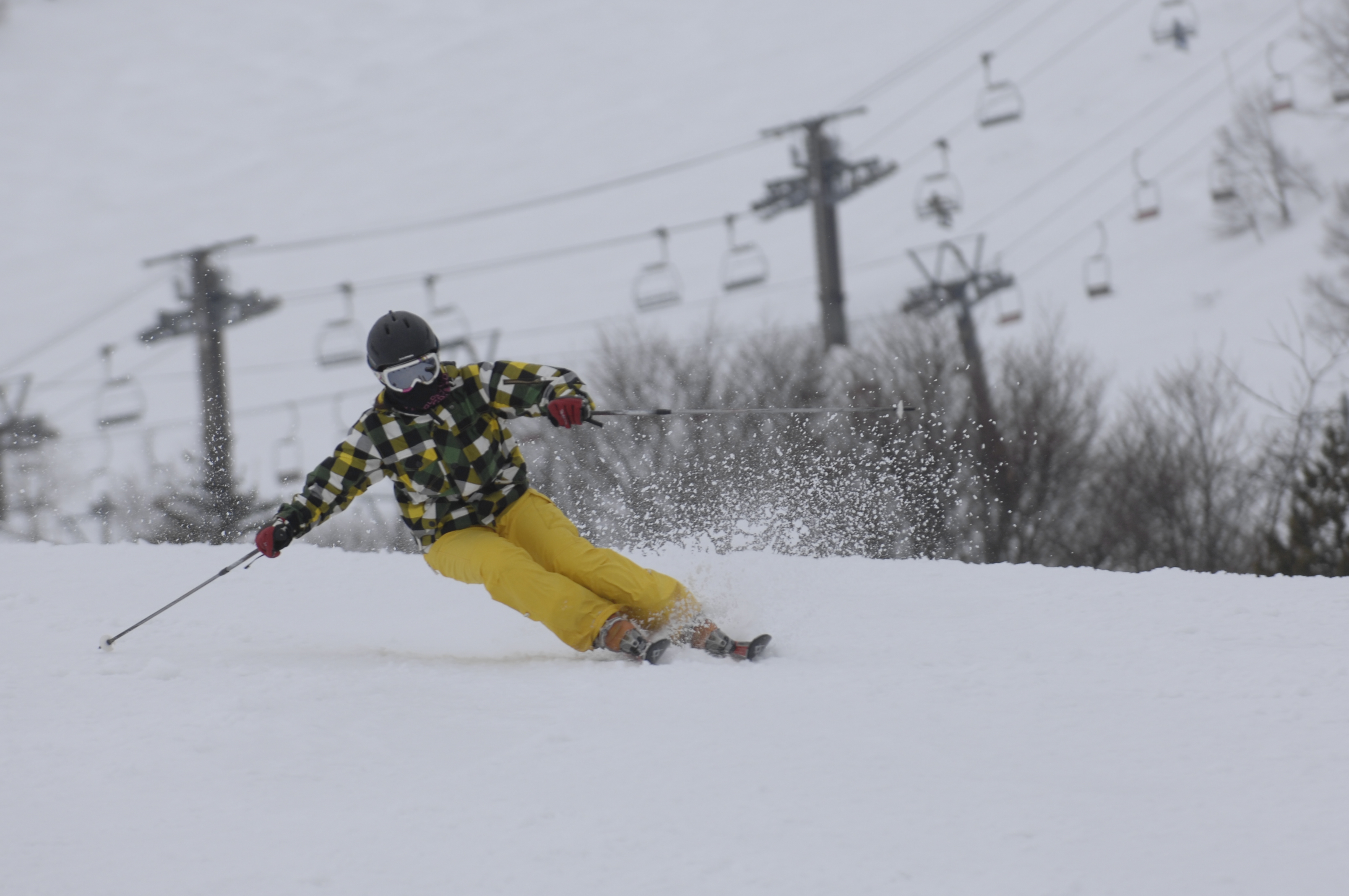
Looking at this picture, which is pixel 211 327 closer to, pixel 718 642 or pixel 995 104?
pixel 718 642

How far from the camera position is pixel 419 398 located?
182 inches

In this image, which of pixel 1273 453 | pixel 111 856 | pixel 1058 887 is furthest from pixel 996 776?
pixel 1273 453

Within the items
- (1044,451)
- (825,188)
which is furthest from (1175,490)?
(825,188)

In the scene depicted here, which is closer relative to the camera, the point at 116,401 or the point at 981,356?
the point at 116,401

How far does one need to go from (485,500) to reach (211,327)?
12.5 meters

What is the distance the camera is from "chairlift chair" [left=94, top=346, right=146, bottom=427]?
19.2 metres

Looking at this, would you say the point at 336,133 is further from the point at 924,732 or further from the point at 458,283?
the point at 924,732

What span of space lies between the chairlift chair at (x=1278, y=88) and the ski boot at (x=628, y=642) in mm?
25554

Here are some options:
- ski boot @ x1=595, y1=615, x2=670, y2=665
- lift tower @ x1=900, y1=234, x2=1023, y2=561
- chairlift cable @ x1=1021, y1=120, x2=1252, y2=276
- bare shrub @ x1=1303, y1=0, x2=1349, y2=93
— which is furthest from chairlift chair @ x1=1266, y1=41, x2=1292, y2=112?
ski boot @ x1=595, y1=615, x2=670, y2=665

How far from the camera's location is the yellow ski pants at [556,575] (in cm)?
453

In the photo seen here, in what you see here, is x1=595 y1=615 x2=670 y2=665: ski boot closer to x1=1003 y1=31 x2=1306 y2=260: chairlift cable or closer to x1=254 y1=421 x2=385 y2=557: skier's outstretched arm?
x1=254 y1=421 x2=385 y2=557: skier's outstretched arm

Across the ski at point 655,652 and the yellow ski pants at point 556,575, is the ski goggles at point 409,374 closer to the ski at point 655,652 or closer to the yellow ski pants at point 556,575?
the yellow ski pants at point 556,575

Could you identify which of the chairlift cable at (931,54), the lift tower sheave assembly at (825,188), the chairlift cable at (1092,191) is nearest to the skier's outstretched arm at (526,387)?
the lift tower sheave assembly at (825,188)

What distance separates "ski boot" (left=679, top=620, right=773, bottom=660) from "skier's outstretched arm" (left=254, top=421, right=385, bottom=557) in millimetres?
1262
